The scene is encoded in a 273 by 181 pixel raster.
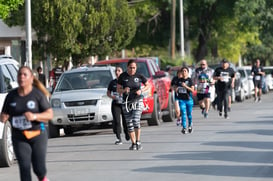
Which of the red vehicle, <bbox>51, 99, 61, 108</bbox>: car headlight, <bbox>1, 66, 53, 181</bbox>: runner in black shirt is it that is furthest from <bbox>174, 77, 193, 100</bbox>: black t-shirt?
<bbox>1, 66, 53, 181</bbox>: runner in black shirt

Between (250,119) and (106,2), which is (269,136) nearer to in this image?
(250,119)

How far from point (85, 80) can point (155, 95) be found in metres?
1.96

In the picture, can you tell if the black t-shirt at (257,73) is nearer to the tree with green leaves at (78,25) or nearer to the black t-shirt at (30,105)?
the tree with green leaves at (78,25)

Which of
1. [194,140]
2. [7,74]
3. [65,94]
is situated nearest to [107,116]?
[65,94]

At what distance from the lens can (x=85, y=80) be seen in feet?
73.6

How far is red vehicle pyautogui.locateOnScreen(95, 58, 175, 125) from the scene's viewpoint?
897 inches

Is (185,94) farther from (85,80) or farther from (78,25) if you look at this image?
(78,25)

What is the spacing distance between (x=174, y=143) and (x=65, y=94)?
453cm

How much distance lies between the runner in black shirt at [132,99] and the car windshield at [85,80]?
476 centimetres

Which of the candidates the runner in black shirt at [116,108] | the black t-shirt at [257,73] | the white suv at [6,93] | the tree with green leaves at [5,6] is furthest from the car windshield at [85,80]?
the black t-shirt at [257,73]

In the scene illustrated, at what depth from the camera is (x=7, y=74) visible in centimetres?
1600

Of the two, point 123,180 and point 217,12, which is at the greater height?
point 217,12

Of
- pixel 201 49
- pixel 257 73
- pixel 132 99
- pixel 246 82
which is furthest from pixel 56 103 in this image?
pixel 201 49

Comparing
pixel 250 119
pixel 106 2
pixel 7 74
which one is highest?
pixel 106 2
